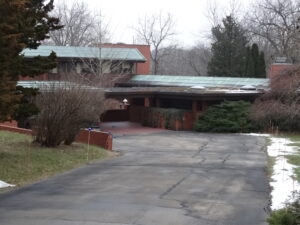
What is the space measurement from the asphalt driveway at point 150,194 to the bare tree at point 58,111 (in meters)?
2.57

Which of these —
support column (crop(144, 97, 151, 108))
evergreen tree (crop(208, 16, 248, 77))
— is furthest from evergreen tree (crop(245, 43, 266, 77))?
support column (crop(144, 97, 151, 108))

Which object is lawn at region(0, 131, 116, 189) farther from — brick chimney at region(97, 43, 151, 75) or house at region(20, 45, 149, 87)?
brick chimney at region(97, 43, 151, 75)

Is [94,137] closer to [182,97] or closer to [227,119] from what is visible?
[227,119]

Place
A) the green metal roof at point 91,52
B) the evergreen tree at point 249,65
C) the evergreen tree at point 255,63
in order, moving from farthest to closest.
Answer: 1. the evergreen tree at point 249,65
2. the evergreen tree at point 255,63
3. the green metal roof at point 91,52

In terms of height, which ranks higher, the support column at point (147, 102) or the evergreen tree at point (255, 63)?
the evergreen tree at point (255, 63)

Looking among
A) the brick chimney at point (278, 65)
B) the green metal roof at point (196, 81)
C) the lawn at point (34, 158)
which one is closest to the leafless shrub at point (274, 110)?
the green metal roof at point (196, 81)

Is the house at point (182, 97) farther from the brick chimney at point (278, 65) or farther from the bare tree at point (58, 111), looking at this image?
the bare tree at point (58, 111)

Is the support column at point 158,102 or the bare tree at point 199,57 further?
the bare tree at point 199,57

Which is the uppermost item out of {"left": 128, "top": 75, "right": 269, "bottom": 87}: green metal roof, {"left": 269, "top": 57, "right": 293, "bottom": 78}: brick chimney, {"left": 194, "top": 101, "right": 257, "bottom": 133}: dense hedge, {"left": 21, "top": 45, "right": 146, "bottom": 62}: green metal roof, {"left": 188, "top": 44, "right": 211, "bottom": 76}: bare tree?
{"left": 188, "top": 44, "right": 211, "bottom": 76}: bare tree

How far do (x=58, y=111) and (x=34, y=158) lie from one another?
3.11 m

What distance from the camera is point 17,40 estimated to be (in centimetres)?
1524

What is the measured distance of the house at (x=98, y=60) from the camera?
4934 cm

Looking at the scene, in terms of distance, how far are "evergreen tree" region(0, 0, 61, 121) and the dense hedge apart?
860 inches

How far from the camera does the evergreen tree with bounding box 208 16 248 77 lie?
2260 inches
